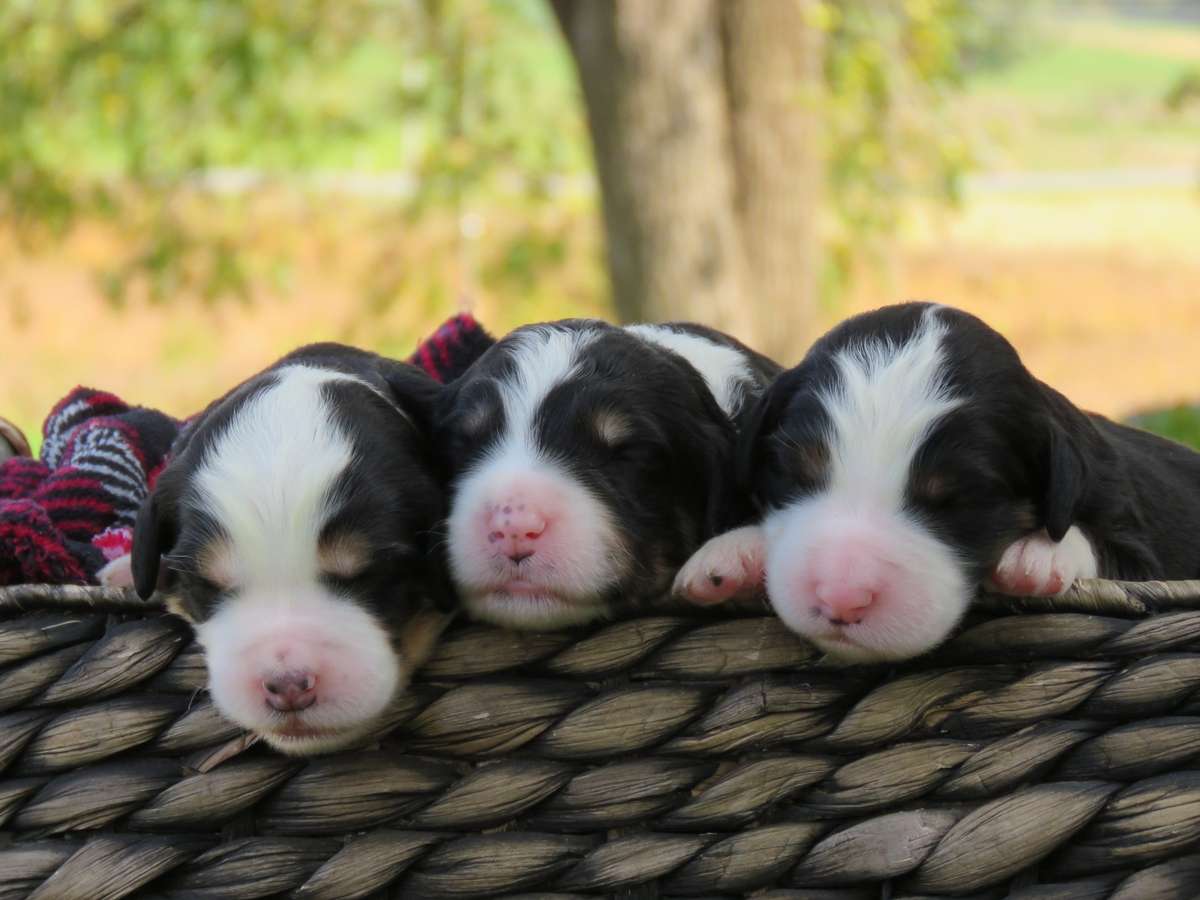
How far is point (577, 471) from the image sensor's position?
8.30 ft

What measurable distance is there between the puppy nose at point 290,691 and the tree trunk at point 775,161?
6727mm

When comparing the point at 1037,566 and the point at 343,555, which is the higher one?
the point at 343,555

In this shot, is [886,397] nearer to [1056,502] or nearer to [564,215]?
[1056,502]

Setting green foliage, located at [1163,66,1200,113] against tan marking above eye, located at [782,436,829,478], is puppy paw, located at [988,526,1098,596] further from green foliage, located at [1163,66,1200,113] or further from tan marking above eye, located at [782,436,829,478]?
green foliage, located at [1163,66,1200,113]

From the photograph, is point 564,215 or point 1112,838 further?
point 564,215

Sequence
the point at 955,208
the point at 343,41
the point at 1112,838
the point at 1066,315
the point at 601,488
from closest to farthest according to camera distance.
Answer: the point at 1112,838
the point at 601,488
the point at 955,208
the point at 343,41
the point at 1066,315

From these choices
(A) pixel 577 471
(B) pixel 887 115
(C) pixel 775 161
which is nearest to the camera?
(A) pixel 577 471

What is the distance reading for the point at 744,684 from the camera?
77.8 inches

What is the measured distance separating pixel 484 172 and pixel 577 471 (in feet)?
30.4

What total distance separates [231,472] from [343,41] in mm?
9612

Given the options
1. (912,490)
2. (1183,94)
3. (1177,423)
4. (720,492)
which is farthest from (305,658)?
(1183,94)

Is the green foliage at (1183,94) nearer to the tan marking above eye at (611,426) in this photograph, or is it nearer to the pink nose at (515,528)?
the tan marking above eye at (611,426)

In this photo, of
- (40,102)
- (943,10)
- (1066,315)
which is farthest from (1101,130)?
(40,102)

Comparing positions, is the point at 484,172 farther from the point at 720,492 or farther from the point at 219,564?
the point at 219,564
